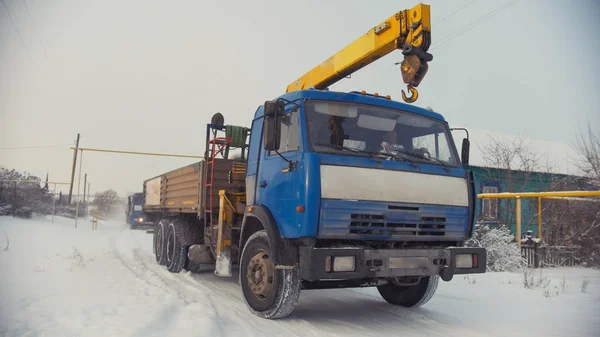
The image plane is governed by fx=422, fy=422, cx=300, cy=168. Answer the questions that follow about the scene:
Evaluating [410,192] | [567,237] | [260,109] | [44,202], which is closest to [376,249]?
[410,192]

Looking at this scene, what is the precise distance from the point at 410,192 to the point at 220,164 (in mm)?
3659

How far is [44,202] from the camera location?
28.9 m

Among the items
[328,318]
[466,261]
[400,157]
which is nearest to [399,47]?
[400,157]

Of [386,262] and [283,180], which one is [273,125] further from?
[386,262]

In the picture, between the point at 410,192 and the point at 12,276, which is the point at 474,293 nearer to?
the point at 410,192

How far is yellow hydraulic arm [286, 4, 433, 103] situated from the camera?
235 inches

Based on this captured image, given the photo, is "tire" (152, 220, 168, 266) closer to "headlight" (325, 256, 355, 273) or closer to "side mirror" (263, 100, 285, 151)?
"side mirror" (263, 100, 285, 151)

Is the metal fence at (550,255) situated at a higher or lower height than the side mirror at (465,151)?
lower

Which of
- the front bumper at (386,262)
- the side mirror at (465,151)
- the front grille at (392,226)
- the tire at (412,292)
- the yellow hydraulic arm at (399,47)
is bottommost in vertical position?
the tire at (412,292)

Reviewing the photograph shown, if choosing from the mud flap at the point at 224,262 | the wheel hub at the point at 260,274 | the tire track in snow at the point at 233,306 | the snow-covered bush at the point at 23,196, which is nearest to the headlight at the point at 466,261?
the tire track in snow at the point at 233,306

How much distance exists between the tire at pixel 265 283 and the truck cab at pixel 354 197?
0.02 metres

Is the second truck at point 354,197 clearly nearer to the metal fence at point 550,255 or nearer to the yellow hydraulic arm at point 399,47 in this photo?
the yellow hydraulic arm at point 399,47

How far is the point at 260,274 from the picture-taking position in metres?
5.21

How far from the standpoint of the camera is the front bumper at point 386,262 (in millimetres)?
4250
